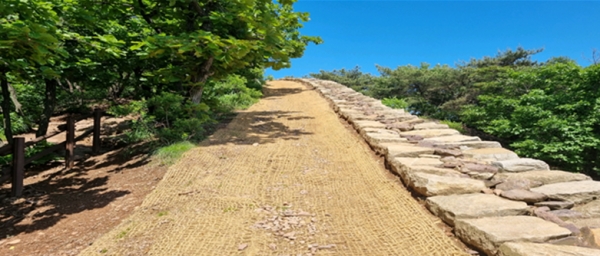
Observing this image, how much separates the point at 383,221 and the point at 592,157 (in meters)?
12.4

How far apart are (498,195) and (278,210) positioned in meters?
2.11

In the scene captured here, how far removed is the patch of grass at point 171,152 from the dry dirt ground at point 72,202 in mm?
173

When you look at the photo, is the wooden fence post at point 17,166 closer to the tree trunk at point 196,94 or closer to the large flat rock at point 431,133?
the tree trunk at point 196,94

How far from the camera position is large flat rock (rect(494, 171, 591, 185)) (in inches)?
127

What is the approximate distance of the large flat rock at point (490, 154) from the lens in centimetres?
400

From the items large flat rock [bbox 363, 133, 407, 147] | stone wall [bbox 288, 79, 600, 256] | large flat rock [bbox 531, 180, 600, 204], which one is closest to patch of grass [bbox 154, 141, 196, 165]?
large flat rock [bbox 363, 133, 407, 147]

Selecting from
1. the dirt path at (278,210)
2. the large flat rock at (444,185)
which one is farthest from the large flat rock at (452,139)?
the large flat rock at (444,185)

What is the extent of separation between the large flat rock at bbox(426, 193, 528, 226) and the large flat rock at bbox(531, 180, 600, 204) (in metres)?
0.42

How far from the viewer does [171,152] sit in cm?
539

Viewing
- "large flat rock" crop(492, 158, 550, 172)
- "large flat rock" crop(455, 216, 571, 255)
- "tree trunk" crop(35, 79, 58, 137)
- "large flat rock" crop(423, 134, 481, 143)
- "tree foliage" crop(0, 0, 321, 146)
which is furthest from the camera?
"tree trunk" crop(35, 79, 58, 137)

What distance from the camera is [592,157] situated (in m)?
11.2

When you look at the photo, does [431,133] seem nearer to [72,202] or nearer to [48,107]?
[72,202]

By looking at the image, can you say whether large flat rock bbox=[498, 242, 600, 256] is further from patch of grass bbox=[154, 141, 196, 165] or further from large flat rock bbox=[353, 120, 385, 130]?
patch of grass bbox=[154, 141, 196, 165]

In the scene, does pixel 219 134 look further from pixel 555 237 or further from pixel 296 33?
pixel 296 33
